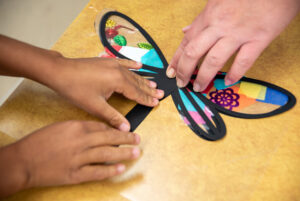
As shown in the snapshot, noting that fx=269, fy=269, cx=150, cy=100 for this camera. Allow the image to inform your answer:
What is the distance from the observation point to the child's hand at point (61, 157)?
2.14ft

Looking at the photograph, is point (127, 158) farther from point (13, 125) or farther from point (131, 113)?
point (13, 125)

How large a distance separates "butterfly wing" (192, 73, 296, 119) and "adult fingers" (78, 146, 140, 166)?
0.32 meters

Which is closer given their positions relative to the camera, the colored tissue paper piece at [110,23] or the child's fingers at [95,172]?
the child's fingers at [95,172]

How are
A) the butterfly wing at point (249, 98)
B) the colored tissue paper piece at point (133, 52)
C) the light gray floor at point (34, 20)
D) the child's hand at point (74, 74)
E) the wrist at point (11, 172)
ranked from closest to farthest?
the wrist at point (11, 172) < the child's hand at point (74, 74) < the butterfly wing at point (249, 98) < the colored tissue paper piece at point (133, 52) < the light gray floor at point (34, 20)

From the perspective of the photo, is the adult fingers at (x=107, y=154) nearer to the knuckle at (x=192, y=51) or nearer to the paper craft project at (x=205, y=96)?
the paper craft project at (x=205, y=96)

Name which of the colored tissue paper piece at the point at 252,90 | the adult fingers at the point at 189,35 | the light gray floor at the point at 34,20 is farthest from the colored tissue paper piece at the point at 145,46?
the light gray floor at the point at 34,20

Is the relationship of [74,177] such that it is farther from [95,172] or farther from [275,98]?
[275,98]

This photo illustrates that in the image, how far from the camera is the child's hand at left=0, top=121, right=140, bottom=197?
0.65 meters

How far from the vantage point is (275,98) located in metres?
0.87

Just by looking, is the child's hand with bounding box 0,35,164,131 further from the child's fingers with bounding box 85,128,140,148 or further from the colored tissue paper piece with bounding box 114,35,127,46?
the colored tissue paper piece with bounding box 114,35,127,46

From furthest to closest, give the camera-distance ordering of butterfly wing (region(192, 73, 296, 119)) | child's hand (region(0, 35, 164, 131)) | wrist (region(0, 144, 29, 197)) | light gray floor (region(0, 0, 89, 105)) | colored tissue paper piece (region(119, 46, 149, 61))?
1. light gray floor (region(0, 0, 89, 105))
2. colored tissue paper piece (region(119, 46, 149, 61))
3. butterfly wing (region(192, 73, 296, 119))
4. child's hand (region(0, 35, 164, 131))
5. wrist (region(0, 144, 29, 197))

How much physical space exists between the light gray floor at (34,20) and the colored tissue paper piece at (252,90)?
4.39ft

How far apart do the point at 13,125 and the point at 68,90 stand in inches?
9.7

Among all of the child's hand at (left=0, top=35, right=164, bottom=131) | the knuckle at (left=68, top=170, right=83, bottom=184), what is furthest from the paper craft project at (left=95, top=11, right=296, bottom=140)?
the knuckle at (left=68, top=170, right=83, bottom=184)
